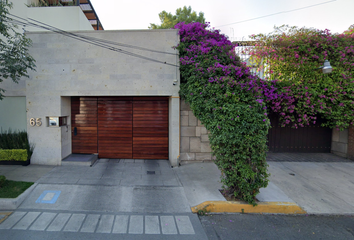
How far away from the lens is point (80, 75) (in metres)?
6.64

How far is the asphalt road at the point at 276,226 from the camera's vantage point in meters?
3.38

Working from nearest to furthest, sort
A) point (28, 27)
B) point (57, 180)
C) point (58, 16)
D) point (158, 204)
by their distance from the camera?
point (158, 204)
point (57, 180)
point (28, 27)
point (58, 16)

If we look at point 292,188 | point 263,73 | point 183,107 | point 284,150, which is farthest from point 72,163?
point 284,150

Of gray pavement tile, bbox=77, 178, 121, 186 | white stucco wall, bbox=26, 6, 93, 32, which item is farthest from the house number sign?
white stucco wall, bbox=26, 6, 93, 32

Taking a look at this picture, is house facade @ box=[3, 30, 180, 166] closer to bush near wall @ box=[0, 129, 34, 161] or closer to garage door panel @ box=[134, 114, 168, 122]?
bush near wall @ box=[0, 129, 34, 161]

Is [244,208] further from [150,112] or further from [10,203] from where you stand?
[10,203]

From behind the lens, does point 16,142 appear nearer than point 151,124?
Yes

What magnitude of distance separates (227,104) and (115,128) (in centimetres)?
497

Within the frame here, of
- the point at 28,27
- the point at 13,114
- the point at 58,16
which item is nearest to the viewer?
the point at 13,114

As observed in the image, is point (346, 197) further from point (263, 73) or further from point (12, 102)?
point (12, 102)

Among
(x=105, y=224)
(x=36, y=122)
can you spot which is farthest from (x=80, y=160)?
(x=105, y=224)

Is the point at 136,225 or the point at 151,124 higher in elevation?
the point at 151,124

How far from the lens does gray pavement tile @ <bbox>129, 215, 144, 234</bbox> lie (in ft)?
11.2

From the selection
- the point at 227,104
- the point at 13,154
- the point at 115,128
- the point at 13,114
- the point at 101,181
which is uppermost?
the point at 227,104
